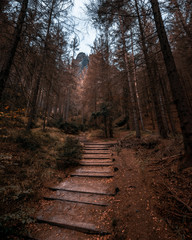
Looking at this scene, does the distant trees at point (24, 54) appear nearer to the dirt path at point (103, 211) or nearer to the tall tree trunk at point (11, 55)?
the tall tree trunk at point (11, 55)

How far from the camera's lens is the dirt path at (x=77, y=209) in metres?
2.17

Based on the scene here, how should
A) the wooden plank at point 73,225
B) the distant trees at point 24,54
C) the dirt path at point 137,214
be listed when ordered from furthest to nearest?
the distant trees at point 24,54 < the wooden plank at point 73,225 < the dirt path at point 137,214

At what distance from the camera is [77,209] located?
2.79 metres

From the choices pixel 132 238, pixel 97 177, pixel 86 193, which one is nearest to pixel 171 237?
pixel 132 238

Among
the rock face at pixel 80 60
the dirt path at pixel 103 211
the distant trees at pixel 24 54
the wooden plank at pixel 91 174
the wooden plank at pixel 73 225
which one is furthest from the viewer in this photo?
the rock face at pixel 80 60

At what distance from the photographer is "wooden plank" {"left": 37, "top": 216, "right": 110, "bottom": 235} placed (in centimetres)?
215

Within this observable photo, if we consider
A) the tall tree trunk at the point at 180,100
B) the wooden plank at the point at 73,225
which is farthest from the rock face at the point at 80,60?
the wooden plank at the point at 73,225

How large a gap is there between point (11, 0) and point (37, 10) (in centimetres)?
A: 71

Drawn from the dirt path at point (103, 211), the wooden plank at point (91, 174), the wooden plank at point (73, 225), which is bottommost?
the wooden plank at point (73, 225)

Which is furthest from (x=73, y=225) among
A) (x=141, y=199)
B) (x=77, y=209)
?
(x=141, y=199)

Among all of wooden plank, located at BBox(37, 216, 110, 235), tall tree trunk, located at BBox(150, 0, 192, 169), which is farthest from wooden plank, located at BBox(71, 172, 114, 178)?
tall tree trunk, located at BBox(150, 0, 192, 169)

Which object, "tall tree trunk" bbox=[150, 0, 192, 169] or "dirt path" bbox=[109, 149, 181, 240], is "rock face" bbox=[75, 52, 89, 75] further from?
"dirt path" bbox=[109, 149, 181, 240]

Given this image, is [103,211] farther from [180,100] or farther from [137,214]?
[180,100]

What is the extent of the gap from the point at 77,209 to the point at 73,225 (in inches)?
20.2
